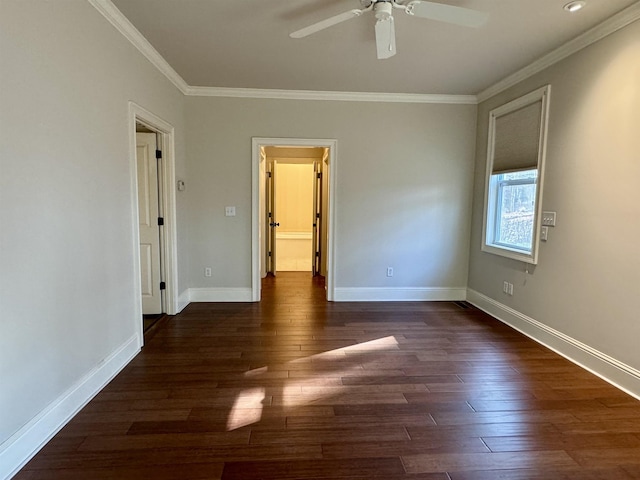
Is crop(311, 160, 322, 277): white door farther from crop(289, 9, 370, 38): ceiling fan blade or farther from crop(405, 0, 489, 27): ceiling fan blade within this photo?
crop(405, 0, 489, 27): ceiling fan blade

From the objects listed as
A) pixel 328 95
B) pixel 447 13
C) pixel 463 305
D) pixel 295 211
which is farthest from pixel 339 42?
pixel 295 211

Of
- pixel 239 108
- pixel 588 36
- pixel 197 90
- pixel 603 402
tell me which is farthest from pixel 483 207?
pixel 197 90

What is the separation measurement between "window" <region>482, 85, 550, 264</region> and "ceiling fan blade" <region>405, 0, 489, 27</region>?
5.20 ft

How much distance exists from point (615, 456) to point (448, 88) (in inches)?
145

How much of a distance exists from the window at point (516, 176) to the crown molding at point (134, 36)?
11.5 feet

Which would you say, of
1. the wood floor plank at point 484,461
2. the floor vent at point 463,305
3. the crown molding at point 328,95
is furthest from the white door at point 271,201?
the wood floor plank at point 484,461

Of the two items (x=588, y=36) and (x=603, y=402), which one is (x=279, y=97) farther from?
(x=603, y=402)

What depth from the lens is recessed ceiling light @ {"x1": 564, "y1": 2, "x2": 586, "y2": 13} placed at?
234 cm

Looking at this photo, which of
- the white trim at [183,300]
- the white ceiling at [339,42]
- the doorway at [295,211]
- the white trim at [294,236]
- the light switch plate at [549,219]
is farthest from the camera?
the white trim at [294,236]

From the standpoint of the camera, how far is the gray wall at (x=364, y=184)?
14.2 ft

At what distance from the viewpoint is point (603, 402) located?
7.65 feet

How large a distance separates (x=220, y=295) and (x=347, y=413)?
2.80 meters

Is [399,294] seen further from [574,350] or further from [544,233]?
[574,350]

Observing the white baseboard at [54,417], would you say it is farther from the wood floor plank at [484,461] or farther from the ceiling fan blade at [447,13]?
the ceiling fan blade at [447,13]
